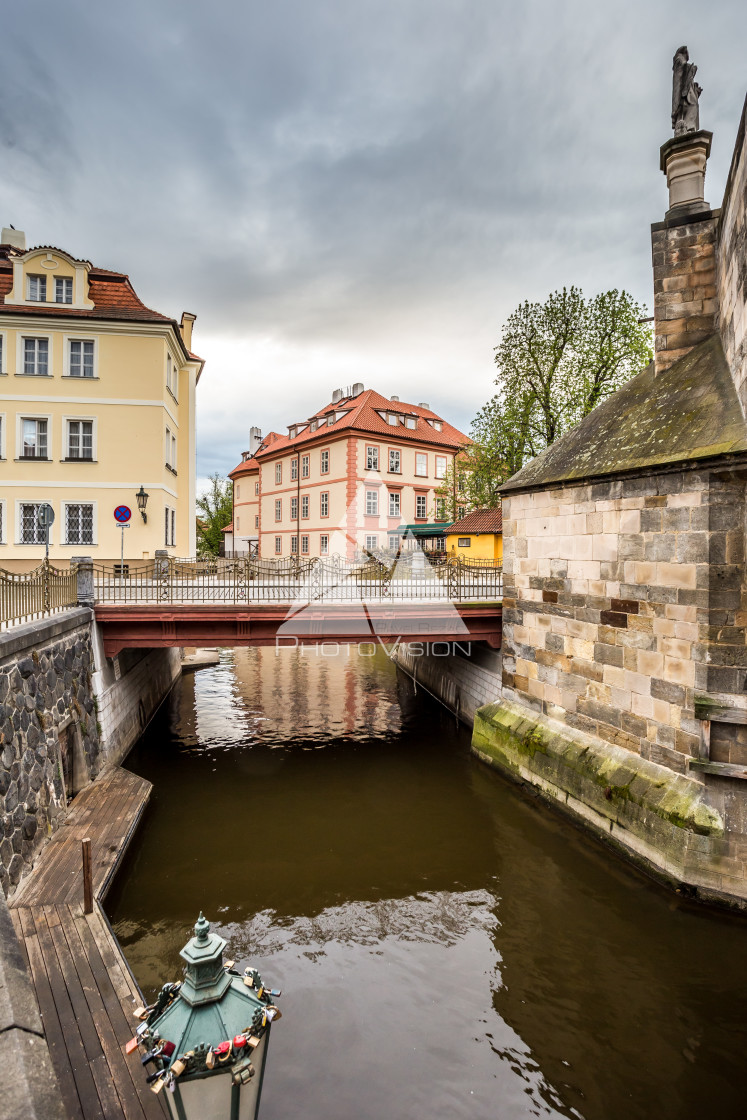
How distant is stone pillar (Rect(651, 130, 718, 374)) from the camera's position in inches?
422

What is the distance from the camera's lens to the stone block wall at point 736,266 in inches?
319

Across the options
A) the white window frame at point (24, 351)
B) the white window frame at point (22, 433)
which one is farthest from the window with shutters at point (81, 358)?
the white window frame at point (22, 433)

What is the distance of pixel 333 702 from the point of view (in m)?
20.5

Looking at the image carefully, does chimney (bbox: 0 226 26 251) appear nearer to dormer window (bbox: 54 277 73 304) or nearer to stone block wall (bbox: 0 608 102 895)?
dormer window (bbox: 54 277 73 304)

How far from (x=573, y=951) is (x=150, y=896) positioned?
5.99m

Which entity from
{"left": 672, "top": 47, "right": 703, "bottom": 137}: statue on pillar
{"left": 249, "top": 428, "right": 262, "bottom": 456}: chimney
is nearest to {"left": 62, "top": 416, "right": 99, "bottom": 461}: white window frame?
{"left": 672, "top": 47, "right": 703, "bottom": 137}: statue on pillar

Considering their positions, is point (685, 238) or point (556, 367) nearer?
point (685, 238)

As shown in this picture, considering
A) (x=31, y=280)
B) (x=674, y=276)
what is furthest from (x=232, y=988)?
(x=31, y=280)

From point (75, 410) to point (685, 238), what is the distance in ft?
62.0

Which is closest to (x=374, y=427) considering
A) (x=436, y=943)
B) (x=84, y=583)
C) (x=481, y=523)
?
(x=481, y=523)

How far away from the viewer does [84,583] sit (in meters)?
12.6

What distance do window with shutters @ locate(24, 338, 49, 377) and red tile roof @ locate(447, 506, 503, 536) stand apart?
60.5 ft

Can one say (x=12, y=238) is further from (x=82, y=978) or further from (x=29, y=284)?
(x=82, y=978)

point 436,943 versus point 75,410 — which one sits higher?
point 75,410
